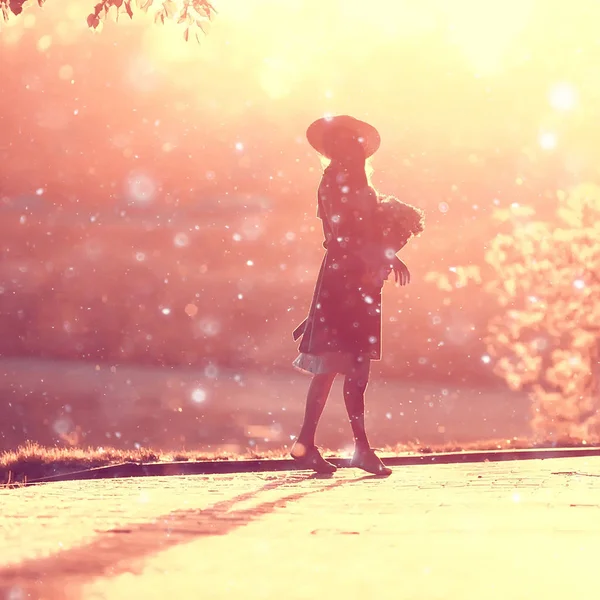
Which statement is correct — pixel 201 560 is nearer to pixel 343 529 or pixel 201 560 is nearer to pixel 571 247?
pixel 343 529

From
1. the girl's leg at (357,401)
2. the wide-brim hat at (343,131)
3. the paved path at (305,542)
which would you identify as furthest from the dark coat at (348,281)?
the paved path at (305,542)

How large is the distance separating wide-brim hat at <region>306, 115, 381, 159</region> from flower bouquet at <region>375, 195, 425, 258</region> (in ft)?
1.68

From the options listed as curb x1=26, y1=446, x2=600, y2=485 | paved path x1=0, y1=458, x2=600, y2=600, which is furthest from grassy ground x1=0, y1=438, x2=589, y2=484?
paved path x1=0, y1=458, x2=600, y2=600

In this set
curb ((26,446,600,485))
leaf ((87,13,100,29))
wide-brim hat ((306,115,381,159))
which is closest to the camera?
leaf ((87,13,100,29))

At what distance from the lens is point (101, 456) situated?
9320 millimetres

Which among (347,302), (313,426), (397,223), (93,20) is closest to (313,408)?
(313,426)

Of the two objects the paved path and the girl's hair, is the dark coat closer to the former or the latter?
the girl's hair

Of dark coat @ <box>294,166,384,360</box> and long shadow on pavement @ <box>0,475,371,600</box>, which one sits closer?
long shadow on pavement @ <box>0,475,371,600</box>

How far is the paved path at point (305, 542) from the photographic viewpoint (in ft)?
7.92

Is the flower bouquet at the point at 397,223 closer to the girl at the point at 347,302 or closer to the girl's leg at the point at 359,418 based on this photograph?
the girl at the point at 347,302

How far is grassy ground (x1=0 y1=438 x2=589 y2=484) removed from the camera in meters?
8.78

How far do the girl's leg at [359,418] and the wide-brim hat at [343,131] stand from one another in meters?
1.67

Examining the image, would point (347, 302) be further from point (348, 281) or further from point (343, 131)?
point (343, 131)

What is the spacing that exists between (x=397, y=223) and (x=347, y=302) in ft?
2.24
